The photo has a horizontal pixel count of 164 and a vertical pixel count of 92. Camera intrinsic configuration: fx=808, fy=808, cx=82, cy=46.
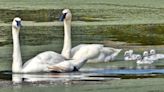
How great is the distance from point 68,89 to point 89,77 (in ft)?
3.25

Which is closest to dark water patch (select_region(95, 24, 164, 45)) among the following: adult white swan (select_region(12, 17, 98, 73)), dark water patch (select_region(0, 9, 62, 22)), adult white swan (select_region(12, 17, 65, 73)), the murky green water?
the murky green water

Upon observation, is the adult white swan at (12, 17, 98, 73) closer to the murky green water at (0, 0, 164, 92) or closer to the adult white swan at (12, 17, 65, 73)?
the adult white swan at (12, 17, 65, 73)

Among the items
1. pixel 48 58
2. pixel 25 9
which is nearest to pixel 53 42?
pixel 48 58

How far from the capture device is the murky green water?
29.1 feet

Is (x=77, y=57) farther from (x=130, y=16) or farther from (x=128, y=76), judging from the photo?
(x=130, y=16)

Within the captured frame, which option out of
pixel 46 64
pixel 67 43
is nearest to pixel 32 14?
pixel 67 43

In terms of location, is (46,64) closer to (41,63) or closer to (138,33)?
(41,63)

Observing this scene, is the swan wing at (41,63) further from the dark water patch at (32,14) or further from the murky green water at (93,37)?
the dark water patch at (32,14)

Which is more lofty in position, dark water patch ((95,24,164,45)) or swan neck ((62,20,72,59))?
swan neck ((62,20,72,59))

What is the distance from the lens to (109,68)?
33.9ft

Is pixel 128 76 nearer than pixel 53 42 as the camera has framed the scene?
Yes

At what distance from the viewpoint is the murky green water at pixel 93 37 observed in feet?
29.1

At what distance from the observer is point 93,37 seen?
14.0 meters

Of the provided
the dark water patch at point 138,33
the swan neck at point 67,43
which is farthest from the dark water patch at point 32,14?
the swan neck at point 67,43
